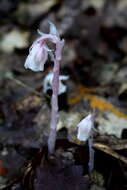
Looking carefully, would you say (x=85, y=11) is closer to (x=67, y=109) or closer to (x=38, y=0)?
(x=38, y=0)

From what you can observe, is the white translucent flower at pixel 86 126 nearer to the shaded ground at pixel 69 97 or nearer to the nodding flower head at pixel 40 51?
the shaded ground at pixel 69 97

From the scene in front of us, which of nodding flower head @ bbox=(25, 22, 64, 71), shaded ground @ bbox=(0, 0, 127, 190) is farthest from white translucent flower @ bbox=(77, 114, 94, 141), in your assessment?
nodding flower head @ bbox=(25, 22, 64, 71)

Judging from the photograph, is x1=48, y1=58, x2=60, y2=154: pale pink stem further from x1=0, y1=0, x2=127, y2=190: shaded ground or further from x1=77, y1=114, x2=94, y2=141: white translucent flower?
x1=77, y1=114, x2=94, y2=141: white translucent flower

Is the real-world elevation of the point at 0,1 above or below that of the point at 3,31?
above

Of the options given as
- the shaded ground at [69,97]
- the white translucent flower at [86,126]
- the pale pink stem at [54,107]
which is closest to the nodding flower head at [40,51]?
the pale pink stem at [54,107]

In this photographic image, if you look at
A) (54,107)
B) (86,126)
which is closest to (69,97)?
(54,107)

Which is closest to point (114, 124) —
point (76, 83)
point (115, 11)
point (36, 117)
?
point (36, 117)

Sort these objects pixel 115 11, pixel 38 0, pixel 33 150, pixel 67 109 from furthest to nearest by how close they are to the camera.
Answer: pixel 38 0, pixel 115 11, pixel 67 109, pixel 33 150

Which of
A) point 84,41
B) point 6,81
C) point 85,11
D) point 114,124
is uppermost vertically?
point 85,11
